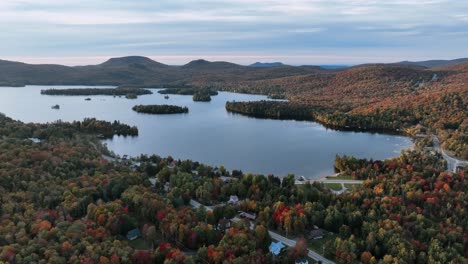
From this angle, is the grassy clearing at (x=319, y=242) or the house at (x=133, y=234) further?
the house at (x=133, y=234)

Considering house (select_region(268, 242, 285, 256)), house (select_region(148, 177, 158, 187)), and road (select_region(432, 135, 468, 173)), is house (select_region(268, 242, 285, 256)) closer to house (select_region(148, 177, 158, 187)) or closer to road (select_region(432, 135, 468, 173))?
house (select_region(148, 177, 158, 187))

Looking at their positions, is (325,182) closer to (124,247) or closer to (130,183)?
(130,183)

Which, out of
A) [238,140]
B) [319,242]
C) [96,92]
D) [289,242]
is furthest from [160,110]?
[319,242]

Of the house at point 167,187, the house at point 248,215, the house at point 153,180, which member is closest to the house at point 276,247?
the house at point 248,215

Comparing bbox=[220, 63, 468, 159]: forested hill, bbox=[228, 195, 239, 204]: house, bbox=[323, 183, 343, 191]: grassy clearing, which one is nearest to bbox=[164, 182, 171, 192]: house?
bbox=[228, 195, 239, 204]: house

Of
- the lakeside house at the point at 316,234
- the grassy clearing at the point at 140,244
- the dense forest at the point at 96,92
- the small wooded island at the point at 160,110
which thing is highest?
the dense forest at the point at 96,92

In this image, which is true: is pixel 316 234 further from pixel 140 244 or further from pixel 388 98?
pixel 388 98

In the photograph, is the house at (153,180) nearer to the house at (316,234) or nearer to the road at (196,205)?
the road at (196,205)
